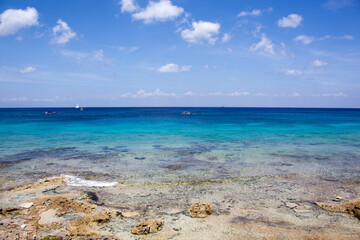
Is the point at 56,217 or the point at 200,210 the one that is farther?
the point at 200,210

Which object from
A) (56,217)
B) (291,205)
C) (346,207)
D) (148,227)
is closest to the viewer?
(148,227)

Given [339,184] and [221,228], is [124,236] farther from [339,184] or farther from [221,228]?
[339,184]

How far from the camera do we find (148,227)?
6719 mm

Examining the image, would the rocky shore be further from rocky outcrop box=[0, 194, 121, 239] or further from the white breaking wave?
the white breaking wave

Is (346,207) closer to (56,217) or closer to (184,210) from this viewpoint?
(184,210)

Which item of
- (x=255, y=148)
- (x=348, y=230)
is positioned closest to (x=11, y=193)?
(x=348, y=230)

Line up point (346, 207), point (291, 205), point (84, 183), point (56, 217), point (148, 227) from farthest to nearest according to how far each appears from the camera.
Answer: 1. point (84, 183)
2. point (291, 205)
3. point (346, 207)
4. point (56, 217)
5. point (148, 227)

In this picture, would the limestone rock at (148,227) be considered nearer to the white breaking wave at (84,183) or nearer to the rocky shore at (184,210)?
the rocky shore at (184,210)

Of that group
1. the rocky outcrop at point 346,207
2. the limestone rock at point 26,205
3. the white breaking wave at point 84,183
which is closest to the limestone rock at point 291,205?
the rocky outcrop at point 346,207

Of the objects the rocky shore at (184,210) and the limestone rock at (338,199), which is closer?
the rocky shore at (184,210)

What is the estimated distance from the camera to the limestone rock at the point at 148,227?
6.56 metres

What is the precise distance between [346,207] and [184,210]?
18.4 ft

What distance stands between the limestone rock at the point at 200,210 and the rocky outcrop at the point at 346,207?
408 centimetres

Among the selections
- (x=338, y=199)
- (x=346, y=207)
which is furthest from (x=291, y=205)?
(x=338, y=199)
